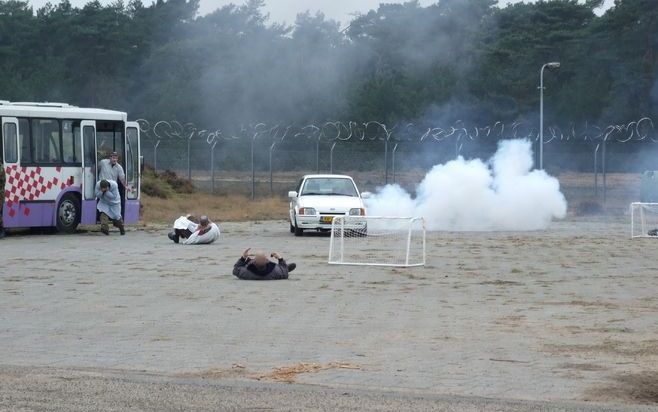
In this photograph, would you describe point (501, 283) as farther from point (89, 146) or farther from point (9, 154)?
point (89, 146)

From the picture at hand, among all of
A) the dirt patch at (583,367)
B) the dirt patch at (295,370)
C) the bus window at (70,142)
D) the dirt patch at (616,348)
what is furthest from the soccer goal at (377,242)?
the dirt patch at (295,370)

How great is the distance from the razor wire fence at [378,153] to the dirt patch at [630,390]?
39.7 m

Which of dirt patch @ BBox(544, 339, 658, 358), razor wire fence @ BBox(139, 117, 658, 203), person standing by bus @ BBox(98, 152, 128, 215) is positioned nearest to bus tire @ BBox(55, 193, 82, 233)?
person standing by bus @ BBox(98, 152, 128, 215)

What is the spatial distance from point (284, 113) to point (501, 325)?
178ft

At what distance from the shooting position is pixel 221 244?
27.4 metres

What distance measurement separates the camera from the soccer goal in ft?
74.0

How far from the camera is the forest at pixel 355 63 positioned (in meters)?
62.7

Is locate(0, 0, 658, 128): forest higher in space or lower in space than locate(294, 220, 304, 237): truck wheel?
higher

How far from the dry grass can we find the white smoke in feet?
21.5

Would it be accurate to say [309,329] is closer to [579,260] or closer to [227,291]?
[227,291]

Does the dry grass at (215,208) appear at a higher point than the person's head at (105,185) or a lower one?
lower

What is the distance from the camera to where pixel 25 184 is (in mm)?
29719

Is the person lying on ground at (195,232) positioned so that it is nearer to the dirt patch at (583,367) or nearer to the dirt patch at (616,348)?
the dirt patch at (616,348)

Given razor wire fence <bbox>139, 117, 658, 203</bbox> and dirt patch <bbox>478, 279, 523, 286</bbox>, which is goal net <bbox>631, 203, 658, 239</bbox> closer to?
dirt patch <bbox>478, 279, 523, 286</bbox>
